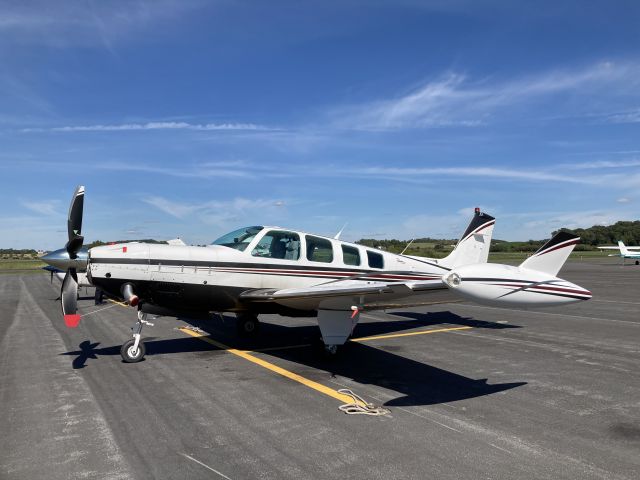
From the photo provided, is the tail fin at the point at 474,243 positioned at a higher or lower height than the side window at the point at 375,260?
higher

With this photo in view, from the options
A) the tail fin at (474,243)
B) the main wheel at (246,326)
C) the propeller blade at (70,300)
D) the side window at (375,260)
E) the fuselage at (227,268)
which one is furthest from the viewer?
the tail fin at (474,243)

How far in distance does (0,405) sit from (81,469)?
2.88m

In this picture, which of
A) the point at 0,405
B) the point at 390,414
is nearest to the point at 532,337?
the point at 390,414

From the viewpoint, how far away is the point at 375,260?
35.0 ft

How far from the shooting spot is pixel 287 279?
949 centimetres

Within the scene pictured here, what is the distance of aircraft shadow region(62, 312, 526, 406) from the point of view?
6707mm

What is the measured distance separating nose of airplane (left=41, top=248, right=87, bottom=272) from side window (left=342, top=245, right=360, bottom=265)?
215 inches

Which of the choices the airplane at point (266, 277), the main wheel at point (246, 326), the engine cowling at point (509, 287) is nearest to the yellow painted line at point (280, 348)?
the airplane at point (266, 277)

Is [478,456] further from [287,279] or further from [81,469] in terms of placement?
[287,279]

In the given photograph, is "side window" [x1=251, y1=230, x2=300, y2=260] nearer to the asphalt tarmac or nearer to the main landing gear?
the asphalt tarmac

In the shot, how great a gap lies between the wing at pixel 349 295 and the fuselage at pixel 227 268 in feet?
1.58

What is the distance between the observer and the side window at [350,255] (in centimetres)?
1027

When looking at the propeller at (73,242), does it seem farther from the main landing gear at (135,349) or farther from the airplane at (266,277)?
the main landing gear at (135,349)

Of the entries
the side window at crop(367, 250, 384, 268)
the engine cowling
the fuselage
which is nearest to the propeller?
the fuselage
